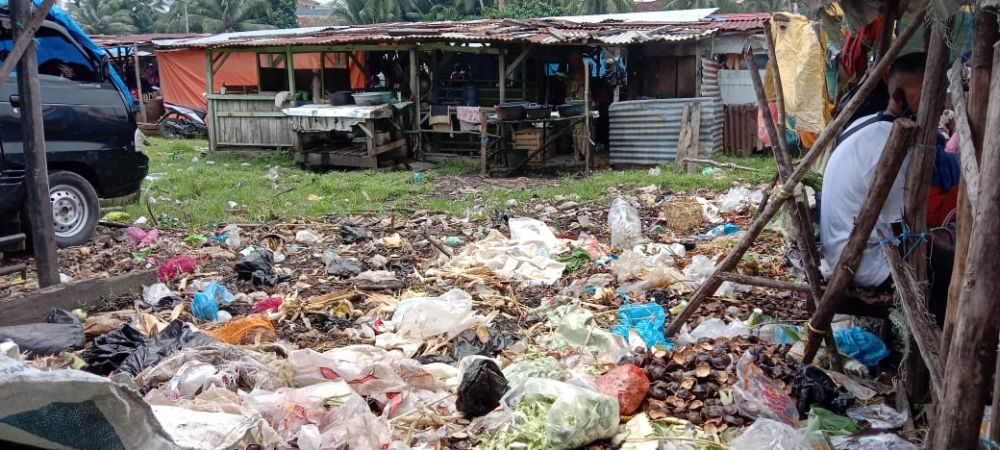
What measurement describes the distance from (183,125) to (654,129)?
43.3 feet

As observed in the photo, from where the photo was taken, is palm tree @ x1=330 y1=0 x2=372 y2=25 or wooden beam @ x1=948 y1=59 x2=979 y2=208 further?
palm tree @ x1=330 y1=0 x2=372 y2=25

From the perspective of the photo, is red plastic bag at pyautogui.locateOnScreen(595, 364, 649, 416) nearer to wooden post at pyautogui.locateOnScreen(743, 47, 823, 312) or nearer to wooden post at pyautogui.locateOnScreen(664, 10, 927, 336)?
wooden post at pyautogui.locateOnScreen(664, 10, 927, 336)

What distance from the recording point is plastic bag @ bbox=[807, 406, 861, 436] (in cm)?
338

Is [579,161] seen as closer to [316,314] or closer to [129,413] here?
[316,314]

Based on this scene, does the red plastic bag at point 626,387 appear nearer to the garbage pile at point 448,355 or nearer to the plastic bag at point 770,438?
the garbage pile at point 448,355

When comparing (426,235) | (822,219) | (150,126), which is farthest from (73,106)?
(150,126)

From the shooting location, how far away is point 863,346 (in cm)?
422

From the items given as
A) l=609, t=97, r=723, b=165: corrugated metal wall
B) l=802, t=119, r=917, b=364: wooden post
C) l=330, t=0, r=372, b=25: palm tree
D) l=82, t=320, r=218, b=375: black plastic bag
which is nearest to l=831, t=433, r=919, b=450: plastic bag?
l=802, t=119, r=917, b=364: wooden post

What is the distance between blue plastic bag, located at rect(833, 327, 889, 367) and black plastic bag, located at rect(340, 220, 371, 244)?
Answer: 16.4 feet

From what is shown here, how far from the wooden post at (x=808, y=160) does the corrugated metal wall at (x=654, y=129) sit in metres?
9.35

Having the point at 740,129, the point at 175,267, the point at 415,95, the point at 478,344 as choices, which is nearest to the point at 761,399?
the point at 478,344

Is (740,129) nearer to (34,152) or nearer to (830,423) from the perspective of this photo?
(830,423)

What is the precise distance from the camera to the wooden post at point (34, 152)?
16.0 ft

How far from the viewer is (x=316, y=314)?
221 inches
